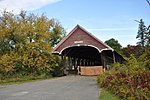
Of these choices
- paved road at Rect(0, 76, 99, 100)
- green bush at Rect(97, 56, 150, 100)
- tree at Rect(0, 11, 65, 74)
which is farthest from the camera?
tree at Rect(0, 11, 65, 74)

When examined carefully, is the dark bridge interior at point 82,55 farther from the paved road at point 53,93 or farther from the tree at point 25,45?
the paved road at point 53,93

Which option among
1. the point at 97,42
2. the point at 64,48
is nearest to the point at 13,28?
the point at 64,48

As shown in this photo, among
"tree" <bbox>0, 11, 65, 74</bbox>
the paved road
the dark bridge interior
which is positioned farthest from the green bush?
the dark bridge interior

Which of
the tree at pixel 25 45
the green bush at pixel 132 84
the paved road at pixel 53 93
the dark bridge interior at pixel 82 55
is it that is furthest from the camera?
the dark bridge interior at pixel 82 55

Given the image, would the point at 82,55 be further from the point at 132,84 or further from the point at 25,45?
the point at 132,84

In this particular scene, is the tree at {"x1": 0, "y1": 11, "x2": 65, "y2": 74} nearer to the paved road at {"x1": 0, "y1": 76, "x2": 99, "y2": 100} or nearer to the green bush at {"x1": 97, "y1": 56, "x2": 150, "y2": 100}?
the paved road at {"x1": 0, "y1": 76, "x2": 99, "y2": 100}

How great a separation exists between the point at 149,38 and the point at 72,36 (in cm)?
2329

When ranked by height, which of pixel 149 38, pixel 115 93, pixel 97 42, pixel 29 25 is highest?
pixel 29 25

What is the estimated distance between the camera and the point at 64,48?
36.9 m

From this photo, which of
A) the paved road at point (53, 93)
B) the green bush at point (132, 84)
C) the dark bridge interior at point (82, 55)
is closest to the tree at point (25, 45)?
the dark bridge interior at point (82, 55)

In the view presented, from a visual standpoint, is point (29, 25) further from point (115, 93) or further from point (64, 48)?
point (115, 93)

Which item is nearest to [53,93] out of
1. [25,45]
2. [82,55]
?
[25,45]

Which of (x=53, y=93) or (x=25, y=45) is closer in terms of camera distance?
(x=53, y=93)

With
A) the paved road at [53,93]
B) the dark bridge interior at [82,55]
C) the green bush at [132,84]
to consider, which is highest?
the dark bridge interior at [82,55]
